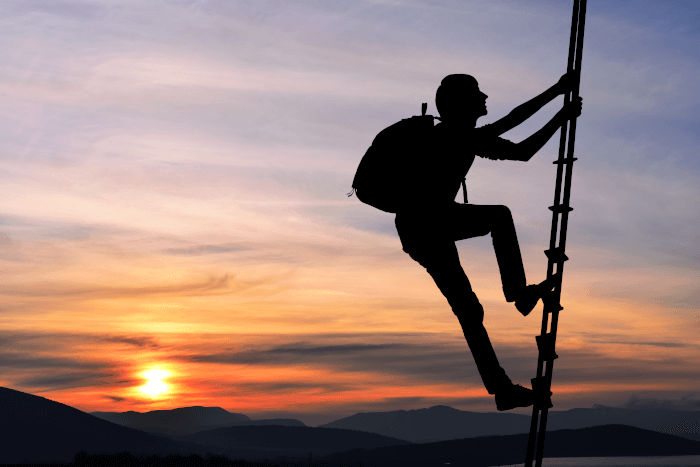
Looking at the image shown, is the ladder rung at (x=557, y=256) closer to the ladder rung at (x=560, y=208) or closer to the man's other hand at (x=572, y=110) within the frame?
the ladder rung at (x=560, y=208)

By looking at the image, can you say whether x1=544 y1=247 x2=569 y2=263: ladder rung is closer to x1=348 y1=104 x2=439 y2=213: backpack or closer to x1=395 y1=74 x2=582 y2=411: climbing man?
x1=395 y1=74 x2=582 y2=411: climbing man

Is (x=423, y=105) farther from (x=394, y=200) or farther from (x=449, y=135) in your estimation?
(x=394, y=200)

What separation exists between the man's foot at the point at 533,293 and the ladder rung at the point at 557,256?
0.77 ft

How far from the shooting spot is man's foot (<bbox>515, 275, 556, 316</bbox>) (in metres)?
8.30

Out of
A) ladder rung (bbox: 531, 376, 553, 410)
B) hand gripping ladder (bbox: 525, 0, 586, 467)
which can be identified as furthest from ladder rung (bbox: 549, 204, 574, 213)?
ladder rung (bbox: 531, 376, 553, 410)

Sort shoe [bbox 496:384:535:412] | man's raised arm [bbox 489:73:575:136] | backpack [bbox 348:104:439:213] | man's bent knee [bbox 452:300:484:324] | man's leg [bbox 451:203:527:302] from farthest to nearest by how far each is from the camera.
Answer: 1. man's bent knee [bbox 452:300:484:324]
2. man's leg [bbox 451:203:527:302]
3. man's raised arm [bbox 489:73:575:136]
4. shoe [bbox 496:384:535:412]
5. backpack [bbox 348:104:439:213]

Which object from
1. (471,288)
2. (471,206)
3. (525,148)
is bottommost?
(471,288)

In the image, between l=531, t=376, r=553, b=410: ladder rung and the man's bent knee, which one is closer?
l=531, t=376, r=553, b=410: ladder rung

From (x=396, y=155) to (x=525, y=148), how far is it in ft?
4.80

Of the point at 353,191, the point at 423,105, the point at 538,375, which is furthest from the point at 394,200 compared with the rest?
the point at 538,375

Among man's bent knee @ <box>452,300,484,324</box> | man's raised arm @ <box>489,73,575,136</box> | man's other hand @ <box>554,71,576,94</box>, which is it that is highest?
man's other hand @ <box>554,71,576,94</box>

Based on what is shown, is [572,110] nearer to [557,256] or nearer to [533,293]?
[557,256]

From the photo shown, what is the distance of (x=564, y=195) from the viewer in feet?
27.0

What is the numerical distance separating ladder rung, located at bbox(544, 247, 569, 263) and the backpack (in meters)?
1.70
